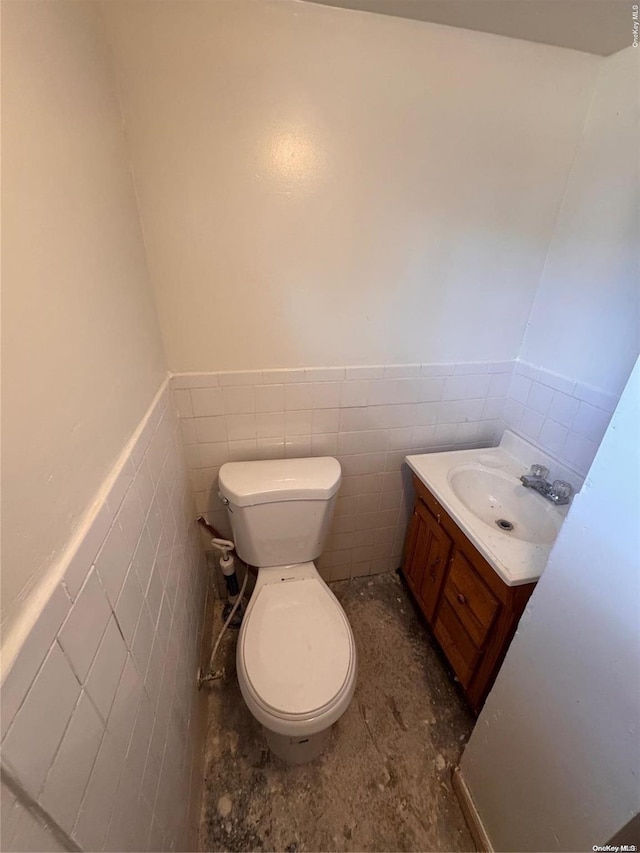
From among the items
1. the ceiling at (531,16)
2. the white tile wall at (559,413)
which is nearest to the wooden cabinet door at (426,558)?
the white tile wall at (559,413)

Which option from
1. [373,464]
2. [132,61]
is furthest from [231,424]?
[132,61]

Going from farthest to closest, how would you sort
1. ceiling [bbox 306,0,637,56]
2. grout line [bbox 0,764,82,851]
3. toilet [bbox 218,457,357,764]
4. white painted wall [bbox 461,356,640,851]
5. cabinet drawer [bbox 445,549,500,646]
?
cabinet drawer [bbox 445,549,500,646], toilet [bbox 218,457,357,764], ceiling [bbox 306,0,637,56], white painted wall [bbox 461,356,640,851], grout line [bbox 0,764,82,851]

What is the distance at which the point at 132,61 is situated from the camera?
33.2 inches

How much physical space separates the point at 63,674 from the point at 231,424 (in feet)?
2.92

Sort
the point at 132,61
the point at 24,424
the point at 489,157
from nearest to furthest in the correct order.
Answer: the point at 24,424 < the point at 132,61 < the point at 489,157

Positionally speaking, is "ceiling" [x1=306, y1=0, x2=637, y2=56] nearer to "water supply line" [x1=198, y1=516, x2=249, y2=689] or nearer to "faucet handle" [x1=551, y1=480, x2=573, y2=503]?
"faucet handle" [x1=551, y1=480, x2=573, y2=503]

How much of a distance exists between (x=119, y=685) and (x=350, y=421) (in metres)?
1.02

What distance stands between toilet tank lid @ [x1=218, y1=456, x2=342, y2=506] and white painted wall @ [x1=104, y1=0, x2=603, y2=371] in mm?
368

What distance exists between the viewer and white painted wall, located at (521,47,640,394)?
1.00 m

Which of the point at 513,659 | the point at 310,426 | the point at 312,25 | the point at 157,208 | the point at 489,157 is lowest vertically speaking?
the point at 513,659

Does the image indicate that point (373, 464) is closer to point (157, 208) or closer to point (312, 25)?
point (157, 208)

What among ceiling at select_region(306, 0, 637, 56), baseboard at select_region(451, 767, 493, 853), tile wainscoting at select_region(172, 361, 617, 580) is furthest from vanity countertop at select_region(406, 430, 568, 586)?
ceiling at select_region(306, 0, 637, 56)

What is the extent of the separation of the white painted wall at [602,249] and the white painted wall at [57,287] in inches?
54.5

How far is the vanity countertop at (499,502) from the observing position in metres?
0.96
